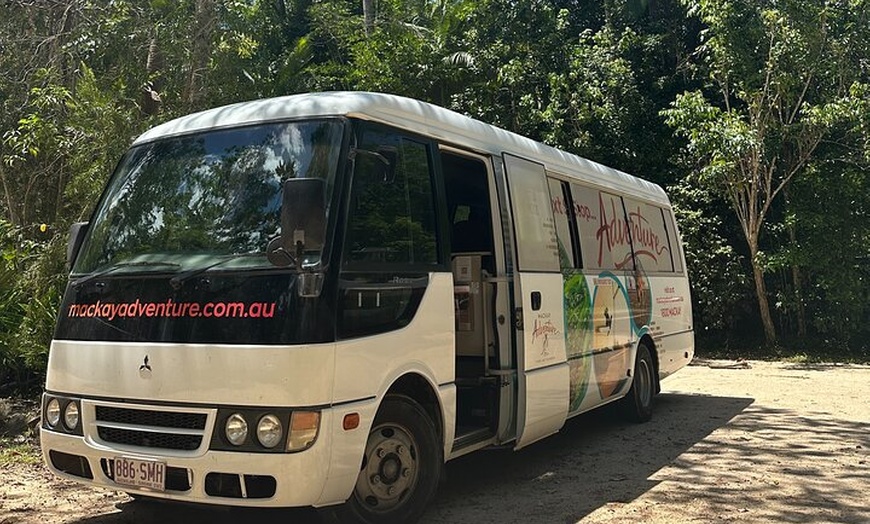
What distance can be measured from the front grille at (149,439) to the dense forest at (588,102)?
4921mm

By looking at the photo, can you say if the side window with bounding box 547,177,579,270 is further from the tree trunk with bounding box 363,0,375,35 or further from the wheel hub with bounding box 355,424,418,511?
the tree trunk with bounding box 363,0,375,35

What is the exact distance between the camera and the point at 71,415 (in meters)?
4.56

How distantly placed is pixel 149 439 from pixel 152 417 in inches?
4.8

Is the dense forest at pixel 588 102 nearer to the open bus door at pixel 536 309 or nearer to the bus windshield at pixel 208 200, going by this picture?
the bus windshield at pixel 208 200

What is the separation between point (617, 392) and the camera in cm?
827

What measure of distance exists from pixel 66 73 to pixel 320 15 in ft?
38.4

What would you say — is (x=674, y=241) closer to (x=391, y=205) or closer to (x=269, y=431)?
(x=391, y=205)

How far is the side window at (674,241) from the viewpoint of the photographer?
10383mm

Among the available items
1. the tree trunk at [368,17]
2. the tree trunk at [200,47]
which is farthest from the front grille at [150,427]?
the tree trunk at [368,17]

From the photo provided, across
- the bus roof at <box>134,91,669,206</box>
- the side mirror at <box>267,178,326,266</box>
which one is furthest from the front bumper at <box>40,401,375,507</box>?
the bus roof at <box>134,91,669,206</box>

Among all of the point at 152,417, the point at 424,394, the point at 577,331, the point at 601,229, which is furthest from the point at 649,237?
the point at 152,417

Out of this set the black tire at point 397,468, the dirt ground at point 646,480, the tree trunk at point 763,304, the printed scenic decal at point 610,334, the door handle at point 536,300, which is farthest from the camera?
the tree trunk at point 763,304

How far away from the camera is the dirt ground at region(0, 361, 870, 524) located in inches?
208

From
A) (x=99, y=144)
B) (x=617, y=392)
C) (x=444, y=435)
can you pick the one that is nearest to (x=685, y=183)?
(x=617, y=392)
